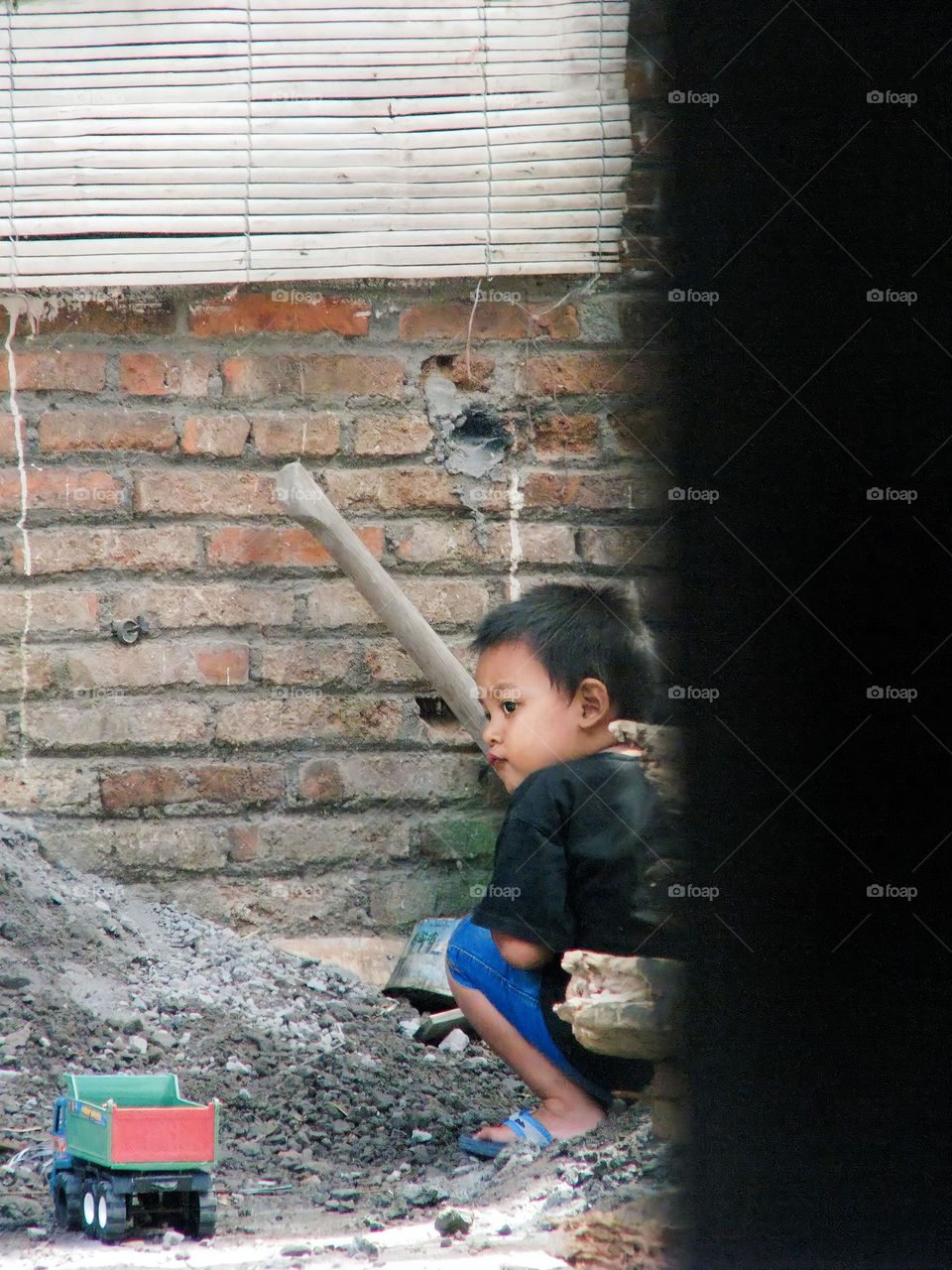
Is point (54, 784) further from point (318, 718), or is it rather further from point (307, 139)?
point (307, 139)

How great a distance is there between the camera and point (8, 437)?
1880 mm

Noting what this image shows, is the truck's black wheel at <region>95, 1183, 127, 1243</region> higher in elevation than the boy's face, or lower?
lower

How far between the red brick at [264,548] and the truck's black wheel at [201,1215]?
3.17 feet

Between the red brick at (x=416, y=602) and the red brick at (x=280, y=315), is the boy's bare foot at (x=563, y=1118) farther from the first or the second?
the red brick at (x=280, y=315)

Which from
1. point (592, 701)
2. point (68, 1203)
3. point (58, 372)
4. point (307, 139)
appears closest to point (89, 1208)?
point (68, 1203)

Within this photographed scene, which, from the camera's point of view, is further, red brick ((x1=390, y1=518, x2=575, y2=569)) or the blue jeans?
red brick ((x1=390, y1=518, x2=575, y2=569))

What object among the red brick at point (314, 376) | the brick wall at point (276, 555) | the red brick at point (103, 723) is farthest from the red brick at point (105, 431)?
the red brick at point (103, 723)

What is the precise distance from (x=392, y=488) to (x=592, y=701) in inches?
21.1

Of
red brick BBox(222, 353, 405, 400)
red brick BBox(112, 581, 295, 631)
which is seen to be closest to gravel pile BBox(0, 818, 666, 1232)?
red brick BBox(112, 581, 295, 631)

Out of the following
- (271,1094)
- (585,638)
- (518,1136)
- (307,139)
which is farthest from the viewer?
(307,139)

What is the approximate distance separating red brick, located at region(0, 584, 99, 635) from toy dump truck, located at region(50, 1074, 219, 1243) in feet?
2.82

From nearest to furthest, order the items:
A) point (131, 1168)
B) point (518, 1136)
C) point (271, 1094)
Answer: point (131, 1168) → point (518, 1136) → point (271, 1094)

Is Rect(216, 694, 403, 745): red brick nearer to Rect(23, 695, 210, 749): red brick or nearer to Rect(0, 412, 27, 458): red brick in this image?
Rect(23, 695, 210, 749): red brick

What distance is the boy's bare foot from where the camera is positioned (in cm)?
137
